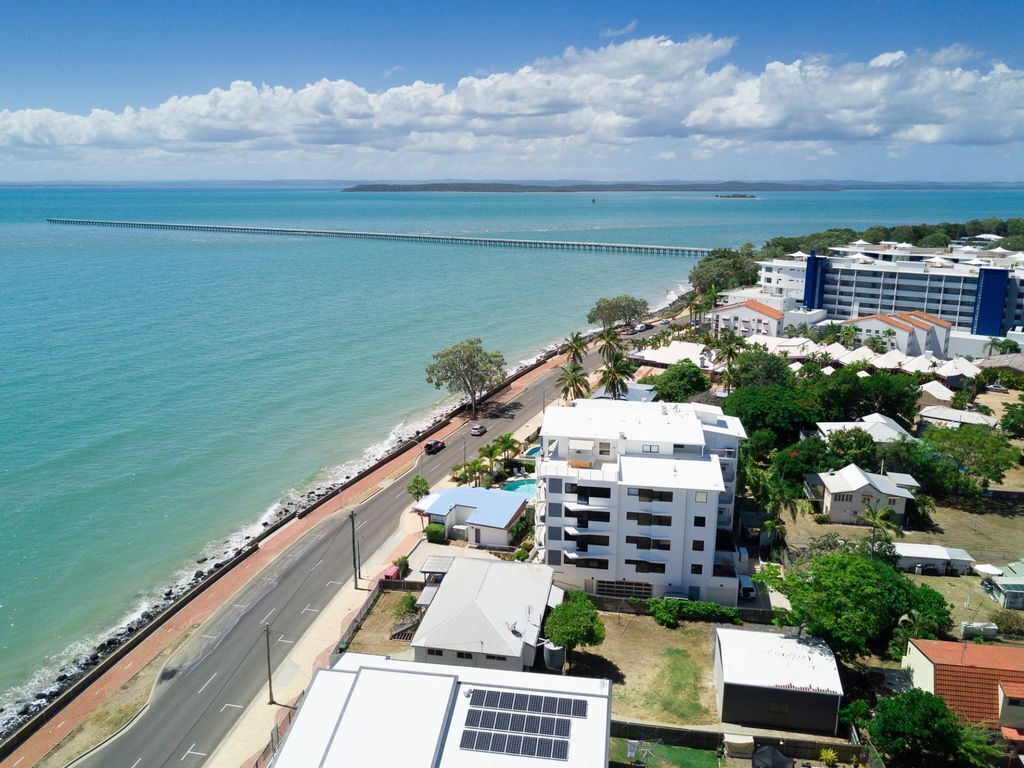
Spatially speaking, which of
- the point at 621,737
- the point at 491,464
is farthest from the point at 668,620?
the point at 491,464

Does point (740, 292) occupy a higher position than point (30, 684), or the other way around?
point (740, 292)

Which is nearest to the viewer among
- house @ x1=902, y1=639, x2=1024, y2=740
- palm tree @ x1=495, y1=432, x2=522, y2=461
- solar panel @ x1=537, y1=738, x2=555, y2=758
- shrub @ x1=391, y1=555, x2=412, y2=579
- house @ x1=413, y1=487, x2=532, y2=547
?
solar panel @ x1=537, y1=738, x2=555, y2=758

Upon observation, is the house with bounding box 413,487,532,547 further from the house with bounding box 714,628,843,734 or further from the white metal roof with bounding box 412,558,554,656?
the house with bounding box 714,628,843,734

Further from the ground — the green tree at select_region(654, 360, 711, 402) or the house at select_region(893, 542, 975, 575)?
the green tree at select_region(654, 360, 711, 402)

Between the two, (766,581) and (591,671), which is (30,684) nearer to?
(591,671)

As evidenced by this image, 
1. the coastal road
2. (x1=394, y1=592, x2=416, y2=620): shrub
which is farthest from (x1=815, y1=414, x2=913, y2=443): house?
(x1=394, y1=592, x2=416, y2=620): shrub

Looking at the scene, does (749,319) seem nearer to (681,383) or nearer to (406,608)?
(681,383)

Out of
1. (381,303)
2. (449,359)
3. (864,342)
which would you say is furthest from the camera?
(381,303)
